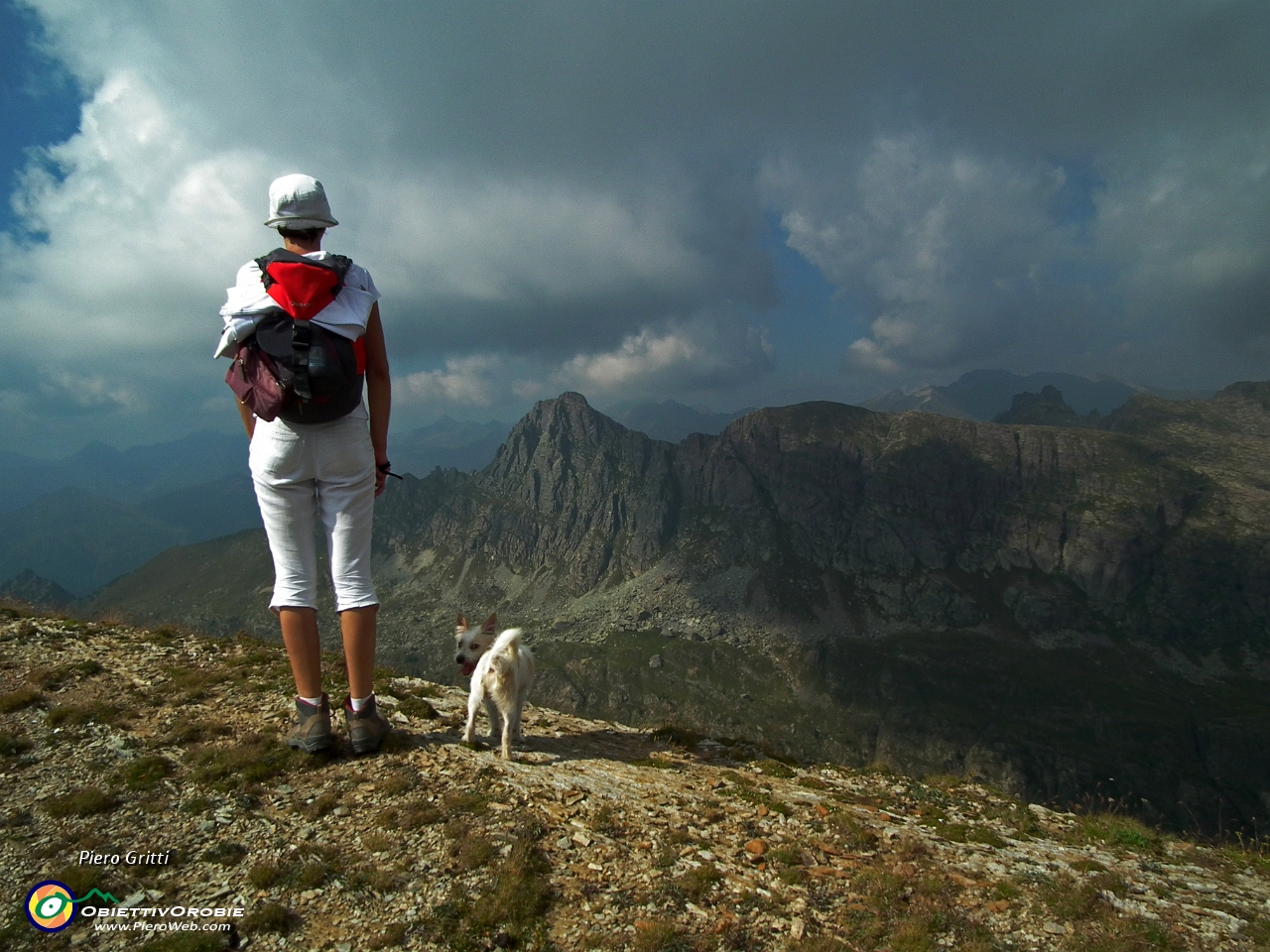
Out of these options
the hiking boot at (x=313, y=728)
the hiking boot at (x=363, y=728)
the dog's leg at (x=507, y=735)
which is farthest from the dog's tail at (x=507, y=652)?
the hiking boot at (x=313, y=728)

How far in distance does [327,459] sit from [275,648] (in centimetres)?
1046

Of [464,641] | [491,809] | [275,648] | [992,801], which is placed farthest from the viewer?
[275,648]

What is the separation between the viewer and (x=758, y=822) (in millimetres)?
8867

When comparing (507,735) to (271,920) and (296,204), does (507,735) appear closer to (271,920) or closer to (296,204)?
(271,920)

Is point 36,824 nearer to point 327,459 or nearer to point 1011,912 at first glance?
point 327,459

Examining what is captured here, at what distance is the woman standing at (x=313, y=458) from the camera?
6.63 meters

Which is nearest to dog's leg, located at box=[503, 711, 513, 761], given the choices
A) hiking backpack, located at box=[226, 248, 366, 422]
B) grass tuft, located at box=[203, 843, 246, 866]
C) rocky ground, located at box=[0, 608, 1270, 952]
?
rocky ground, located at box=[0, 608, 1270, 952]

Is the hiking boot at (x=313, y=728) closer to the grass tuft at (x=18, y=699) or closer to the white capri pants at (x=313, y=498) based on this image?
the white capri pants at (x=313, y=498)

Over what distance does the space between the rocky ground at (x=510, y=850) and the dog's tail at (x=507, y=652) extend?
4.80 ft

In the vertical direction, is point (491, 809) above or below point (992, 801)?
above

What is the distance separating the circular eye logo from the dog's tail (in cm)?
549

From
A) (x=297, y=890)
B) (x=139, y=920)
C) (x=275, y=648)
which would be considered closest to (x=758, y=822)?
(x=297, y=890)

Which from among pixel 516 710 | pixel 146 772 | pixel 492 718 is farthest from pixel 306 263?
pixel 492 718

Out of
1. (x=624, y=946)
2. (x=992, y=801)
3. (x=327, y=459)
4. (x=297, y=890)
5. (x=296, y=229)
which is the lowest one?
(x=992, y=801)
